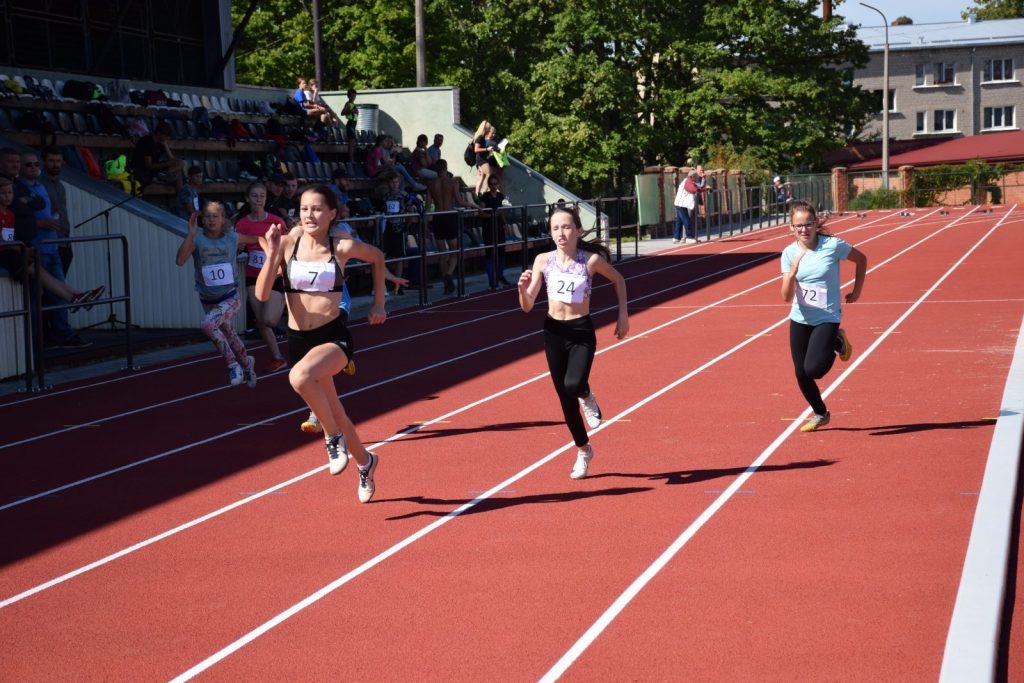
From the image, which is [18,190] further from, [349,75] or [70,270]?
[349,75]

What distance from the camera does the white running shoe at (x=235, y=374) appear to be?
524 inches

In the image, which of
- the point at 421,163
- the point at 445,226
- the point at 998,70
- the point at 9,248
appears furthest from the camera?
the point at 998,70

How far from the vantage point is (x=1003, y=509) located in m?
7.39

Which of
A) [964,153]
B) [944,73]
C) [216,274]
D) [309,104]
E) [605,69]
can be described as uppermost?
[944,73]

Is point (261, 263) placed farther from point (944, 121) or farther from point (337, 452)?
point (944, 121)

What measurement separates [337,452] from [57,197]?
8.99 metres

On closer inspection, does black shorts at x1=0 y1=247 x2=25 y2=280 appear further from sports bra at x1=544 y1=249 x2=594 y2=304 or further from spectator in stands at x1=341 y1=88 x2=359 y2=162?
spectator in stands at x1=341 y1=88 x2=359 y2=162

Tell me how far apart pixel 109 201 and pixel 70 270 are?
136 cm

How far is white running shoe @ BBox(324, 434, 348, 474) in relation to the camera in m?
8.34

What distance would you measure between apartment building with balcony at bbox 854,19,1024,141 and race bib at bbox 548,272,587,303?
80.0m

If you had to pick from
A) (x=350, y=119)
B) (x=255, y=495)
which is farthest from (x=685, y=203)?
(x=255, y=495)

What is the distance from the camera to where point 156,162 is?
20453mm

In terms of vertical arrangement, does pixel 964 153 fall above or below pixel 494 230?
above

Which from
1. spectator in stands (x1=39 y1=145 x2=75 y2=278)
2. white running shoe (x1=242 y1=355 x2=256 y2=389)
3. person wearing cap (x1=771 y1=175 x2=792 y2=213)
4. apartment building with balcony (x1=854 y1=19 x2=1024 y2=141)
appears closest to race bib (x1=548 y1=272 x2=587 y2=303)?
white running shoe (x1=242 y1=355 x2=256 y2=389)
